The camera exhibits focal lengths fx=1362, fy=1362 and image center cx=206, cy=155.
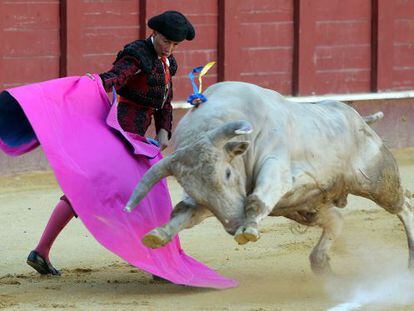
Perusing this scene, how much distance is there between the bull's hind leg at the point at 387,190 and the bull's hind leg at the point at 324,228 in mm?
187

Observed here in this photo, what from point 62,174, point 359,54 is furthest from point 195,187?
point 359,54

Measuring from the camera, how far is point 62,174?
658 cm

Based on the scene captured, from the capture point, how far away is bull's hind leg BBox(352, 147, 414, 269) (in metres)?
7.34

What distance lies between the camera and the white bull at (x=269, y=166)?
628 cm

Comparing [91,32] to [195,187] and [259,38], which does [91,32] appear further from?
[195,187]

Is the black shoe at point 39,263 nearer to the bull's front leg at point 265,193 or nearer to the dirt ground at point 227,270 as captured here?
the dirt ground at point 227,270

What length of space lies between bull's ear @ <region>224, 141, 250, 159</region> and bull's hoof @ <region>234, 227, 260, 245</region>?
1.34 ft

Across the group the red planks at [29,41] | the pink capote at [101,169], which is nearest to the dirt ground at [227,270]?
the pink capote at [101,169]

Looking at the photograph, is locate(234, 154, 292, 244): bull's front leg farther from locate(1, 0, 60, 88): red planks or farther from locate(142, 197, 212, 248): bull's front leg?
locate(1, 0, 60, 88): red planks

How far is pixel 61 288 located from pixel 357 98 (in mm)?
6092

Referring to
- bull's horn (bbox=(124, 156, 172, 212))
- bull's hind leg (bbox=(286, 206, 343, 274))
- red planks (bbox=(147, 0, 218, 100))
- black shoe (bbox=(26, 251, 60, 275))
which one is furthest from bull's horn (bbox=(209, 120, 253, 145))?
red planks (bbox=(147, 0, 218, 100))

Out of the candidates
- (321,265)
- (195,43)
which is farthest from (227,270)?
(195,43)

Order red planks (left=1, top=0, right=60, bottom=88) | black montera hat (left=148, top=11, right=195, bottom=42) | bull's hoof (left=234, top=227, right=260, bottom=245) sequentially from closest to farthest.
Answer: bull's hoof (left=234, top=227, right=260, bottom=245)
black montera hat (left=148, top=11, right=195, bottom=42)
red planks (left=1, top=0, right=60, bottom=88)

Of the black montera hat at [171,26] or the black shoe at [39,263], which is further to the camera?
the black shoe at [39,263]
